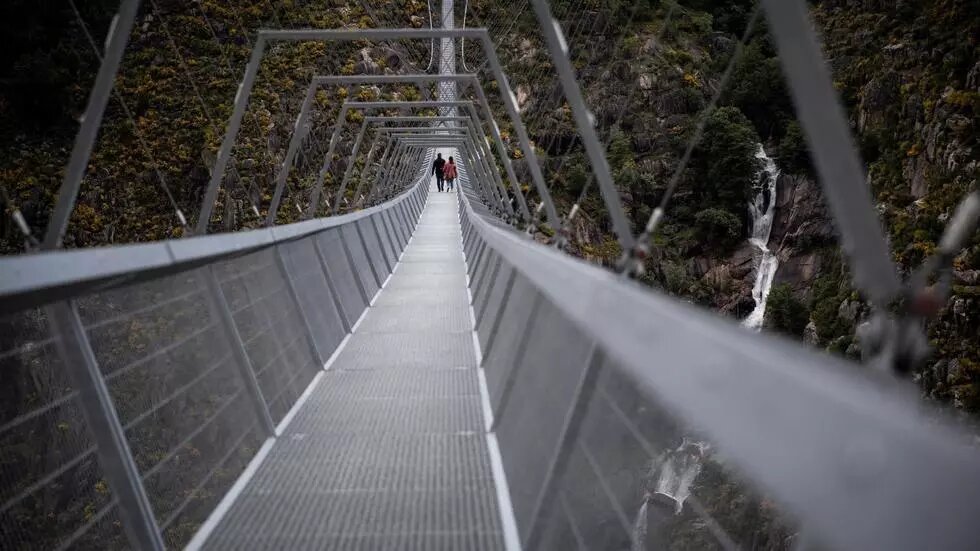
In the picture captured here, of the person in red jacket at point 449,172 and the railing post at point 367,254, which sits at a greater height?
the railing post at point 367,254

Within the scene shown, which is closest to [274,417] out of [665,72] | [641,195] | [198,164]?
[198,164]

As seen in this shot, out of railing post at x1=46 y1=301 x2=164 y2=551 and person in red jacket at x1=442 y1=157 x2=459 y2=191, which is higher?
railing post at x1=46 y1=301 x2=164 y2=551

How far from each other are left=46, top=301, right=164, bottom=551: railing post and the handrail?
6.8 inches

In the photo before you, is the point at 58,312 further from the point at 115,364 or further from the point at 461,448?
the point at 461,448

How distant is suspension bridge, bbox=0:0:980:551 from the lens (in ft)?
A: 2.86

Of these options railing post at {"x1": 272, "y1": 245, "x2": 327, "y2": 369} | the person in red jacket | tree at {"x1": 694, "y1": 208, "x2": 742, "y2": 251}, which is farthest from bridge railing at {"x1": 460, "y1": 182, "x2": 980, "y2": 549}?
the person in red jacket

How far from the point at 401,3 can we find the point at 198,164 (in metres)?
31.6

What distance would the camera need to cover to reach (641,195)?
56031 millimetres

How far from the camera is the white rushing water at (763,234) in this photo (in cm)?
4616

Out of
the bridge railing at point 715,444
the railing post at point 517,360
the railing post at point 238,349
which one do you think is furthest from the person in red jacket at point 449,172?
the bridge railing at point 715,444

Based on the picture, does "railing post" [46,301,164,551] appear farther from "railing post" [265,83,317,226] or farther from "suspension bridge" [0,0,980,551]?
"railing post" [265,83,317,226]

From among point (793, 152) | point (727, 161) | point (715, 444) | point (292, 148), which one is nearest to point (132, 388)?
point (715, 444)

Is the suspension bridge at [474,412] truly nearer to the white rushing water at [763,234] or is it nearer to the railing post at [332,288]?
the railing post at [332,288]

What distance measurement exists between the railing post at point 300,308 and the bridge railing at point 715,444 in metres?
2.88
